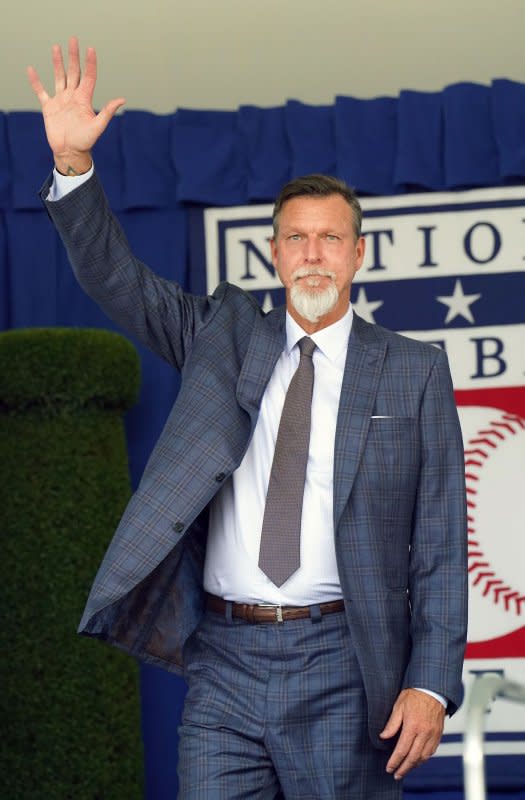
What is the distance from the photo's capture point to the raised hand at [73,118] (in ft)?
8.35

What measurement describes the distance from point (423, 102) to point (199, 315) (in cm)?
209

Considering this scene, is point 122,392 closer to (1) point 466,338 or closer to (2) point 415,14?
(1) point 466,338

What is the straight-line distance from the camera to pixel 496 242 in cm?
457

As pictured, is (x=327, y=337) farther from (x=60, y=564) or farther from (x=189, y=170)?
(x=189, y=170)

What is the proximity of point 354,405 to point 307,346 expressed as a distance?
7.0 inches

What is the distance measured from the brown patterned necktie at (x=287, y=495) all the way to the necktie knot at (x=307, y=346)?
107 mm

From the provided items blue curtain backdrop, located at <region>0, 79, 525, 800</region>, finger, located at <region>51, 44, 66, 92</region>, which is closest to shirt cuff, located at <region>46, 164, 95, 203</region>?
finger, located at <region>51, 44, 66, 92</region>

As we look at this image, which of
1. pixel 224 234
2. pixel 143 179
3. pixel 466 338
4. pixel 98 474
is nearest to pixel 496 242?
pixel 466 338

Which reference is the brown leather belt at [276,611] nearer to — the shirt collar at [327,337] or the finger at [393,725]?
the finger at [393,725]

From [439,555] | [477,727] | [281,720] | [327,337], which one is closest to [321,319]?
[327,337]

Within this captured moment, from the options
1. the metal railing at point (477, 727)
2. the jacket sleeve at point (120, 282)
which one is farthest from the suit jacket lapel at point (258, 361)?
the metal railing at point (477, 727)

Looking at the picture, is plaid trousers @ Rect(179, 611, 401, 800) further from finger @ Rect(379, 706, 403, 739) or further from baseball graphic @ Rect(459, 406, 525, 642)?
baseball graphic @ Rect(459, 406, 525, 642)

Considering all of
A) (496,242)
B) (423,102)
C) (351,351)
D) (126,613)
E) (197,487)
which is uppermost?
(423,102)

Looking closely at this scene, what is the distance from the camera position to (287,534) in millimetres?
2520
